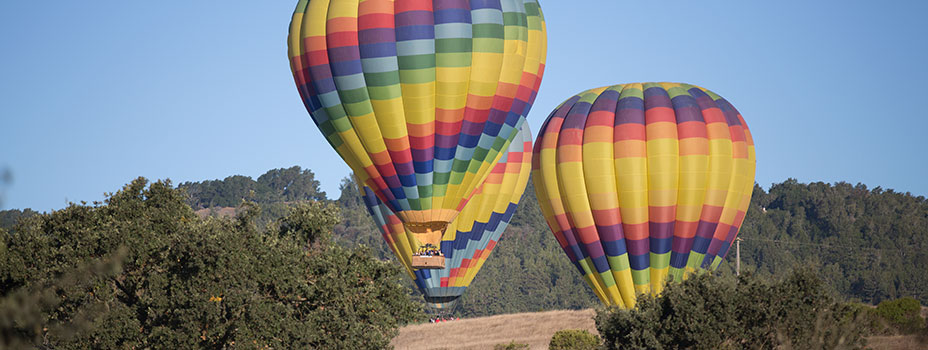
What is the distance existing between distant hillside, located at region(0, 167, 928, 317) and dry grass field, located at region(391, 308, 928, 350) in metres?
43.8

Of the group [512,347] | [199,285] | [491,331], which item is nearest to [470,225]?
[491,331]

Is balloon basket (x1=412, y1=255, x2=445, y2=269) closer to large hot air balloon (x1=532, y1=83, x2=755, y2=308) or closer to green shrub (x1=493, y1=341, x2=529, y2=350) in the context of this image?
large hot air balloon (x1=532, y1=83, x2=755, y2=308)

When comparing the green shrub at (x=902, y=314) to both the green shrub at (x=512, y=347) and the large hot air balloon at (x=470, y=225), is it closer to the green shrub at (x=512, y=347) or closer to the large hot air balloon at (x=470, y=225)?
the green shrub at (x=512, y=347)

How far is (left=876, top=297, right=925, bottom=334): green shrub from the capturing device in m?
32.2

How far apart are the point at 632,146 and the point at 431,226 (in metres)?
7.09

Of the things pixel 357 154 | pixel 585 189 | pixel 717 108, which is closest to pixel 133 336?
pixel 357 154

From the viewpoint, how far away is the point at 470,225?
43.4m

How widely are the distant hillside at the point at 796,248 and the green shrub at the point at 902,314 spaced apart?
178ft

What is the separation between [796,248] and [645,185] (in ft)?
266

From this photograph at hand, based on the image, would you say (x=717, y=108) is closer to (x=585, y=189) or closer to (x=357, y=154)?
(x=585, y=189)

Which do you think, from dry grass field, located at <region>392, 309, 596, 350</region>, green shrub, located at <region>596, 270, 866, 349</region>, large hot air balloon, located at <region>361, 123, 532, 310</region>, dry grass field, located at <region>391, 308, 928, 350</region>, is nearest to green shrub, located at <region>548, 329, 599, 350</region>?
dry grass field, located at <region>391, 308, 928, 350</region>

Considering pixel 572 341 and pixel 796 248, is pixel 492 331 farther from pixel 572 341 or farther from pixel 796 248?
pixel 796 248

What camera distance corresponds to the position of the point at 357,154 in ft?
97.8

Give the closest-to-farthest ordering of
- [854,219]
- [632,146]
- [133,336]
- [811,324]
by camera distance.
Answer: [811,324] < [133,336] < [632,146] < [854,219]
